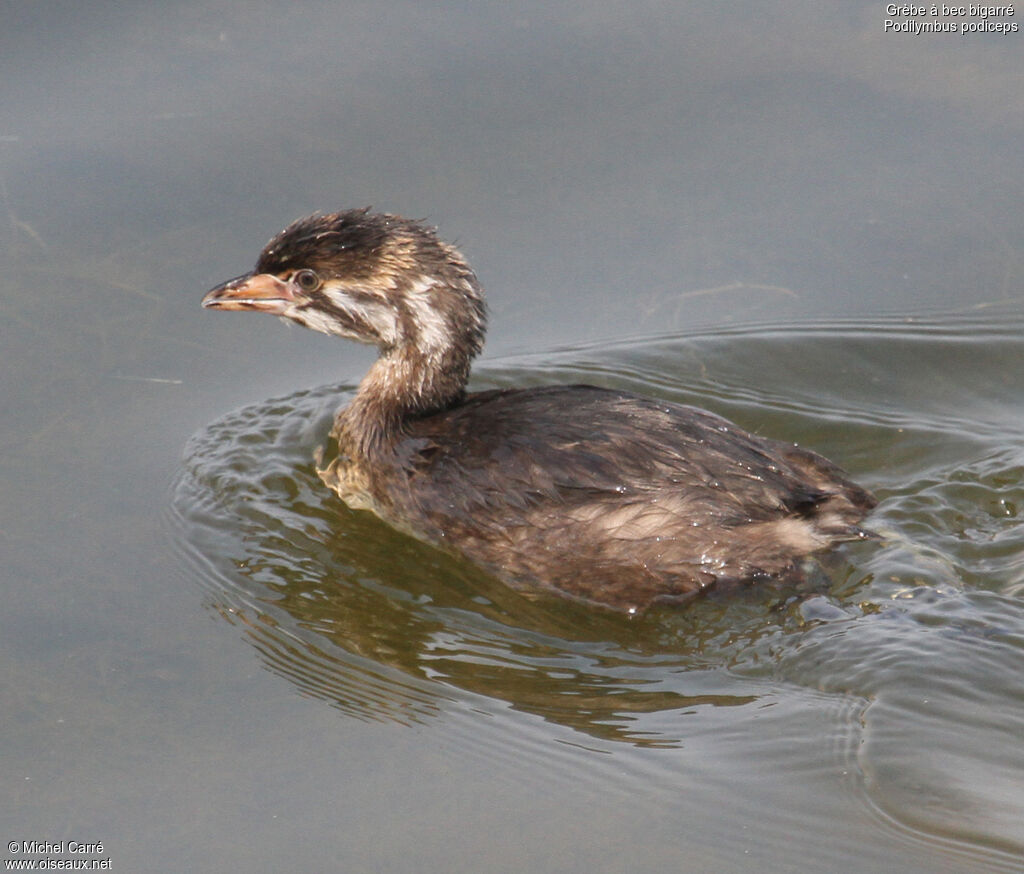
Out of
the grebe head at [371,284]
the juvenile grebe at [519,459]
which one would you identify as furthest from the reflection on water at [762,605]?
the grebe head at [371,284]

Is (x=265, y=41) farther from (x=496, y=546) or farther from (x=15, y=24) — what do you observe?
(x=496, y=546)

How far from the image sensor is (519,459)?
6.34 meters

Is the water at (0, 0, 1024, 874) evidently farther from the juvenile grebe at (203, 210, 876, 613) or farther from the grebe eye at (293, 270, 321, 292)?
the grebe eye at (293, 270, 321, 292)

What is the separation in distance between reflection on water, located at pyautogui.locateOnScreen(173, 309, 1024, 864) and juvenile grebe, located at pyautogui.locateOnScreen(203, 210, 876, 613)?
159 millimetres

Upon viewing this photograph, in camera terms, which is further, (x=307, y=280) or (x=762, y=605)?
(x=307, y=280)

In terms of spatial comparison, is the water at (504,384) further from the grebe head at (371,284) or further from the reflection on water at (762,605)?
the grebe head at (371,284)

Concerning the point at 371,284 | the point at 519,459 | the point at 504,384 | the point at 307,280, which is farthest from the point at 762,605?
the point at 307,280

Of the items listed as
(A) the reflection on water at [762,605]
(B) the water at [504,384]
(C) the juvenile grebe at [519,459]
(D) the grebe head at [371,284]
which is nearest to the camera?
(B) the water at [504,384]

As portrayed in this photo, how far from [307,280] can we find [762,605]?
2.57 m

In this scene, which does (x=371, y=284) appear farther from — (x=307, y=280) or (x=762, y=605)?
(x=762, y=605)

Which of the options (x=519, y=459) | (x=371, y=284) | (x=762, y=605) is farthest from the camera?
(x=371, y=284)

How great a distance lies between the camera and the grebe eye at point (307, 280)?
6.91 m

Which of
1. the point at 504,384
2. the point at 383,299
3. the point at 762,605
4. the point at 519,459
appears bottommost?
the point at 762,605

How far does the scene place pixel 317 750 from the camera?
5.43 m
